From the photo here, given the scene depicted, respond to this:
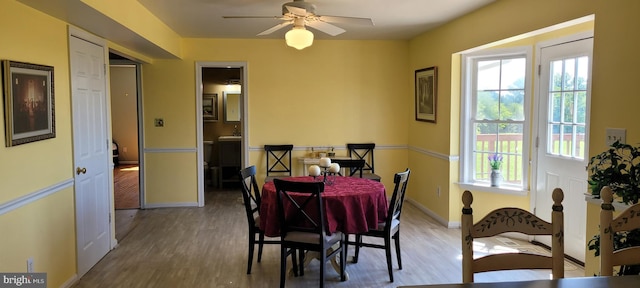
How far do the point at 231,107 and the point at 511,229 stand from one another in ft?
24.6

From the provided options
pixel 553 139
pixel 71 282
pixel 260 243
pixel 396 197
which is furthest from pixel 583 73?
pixel 71 282

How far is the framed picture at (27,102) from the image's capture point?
9.18 ft

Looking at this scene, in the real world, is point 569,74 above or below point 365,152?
above

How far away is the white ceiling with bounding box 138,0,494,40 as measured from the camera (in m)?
4.24

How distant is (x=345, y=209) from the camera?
11.5 feet

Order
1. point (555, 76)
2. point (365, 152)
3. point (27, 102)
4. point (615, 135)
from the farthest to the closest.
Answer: point (365, 152) → point (555, 76) → point (27, 102) → point (615, 135)

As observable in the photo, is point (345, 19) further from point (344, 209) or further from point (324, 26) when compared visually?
point (344, 209)

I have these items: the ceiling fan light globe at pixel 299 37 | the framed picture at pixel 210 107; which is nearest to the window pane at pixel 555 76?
the ceiling fan light globe at pixel 299 37

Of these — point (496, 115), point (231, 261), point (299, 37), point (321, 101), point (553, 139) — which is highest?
point (299, 37)

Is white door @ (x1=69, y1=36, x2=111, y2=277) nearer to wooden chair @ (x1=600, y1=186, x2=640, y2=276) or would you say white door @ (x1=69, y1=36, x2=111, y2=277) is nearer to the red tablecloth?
the red tablecloth

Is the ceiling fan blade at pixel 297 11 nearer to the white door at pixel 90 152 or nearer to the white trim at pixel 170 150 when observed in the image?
the white door at pixel 90 152

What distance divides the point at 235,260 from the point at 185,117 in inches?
110

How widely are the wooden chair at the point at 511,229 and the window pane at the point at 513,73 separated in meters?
3.23

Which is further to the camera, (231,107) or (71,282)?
(231,107)
